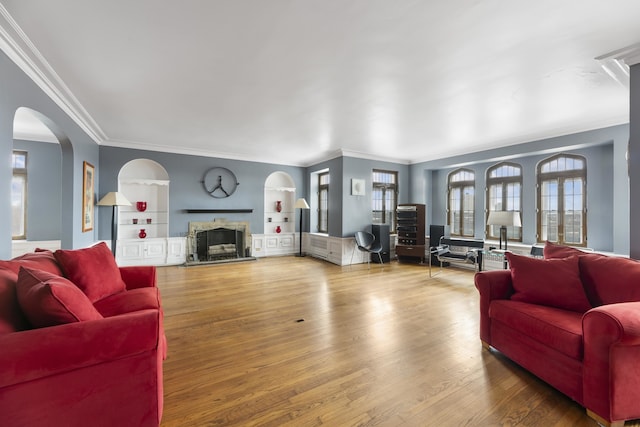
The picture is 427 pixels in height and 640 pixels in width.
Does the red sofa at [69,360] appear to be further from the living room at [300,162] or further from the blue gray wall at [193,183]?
the blue gray wall at [193,183]

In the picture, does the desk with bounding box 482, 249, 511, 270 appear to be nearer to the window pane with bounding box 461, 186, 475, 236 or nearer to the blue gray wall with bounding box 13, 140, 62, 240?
the window pane with bounding box 461, 186, 475, 236

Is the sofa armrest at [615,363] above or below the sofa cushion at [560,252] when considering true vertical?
below

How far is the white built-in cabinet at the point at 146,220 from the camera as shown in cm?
592

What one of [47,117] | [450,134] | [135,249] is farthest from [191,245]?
[450,134]

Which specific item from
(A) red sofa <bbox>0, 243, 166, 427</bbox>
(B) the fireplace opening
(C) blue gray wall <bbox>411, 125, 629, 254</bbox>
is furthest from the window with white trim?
(C) blue gray wall <bbox>411, 125, 629, 254</bbox>

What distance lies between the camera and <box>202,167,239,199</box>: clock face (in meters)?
6.66

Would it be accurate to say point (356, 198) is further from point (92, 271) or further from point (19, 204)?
point (19, 204)

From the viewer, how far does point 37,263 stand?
1.93 meters

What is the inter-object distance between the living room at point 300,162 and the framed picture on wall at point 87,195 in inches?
3.7

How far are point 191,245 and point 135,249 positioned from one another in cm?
111

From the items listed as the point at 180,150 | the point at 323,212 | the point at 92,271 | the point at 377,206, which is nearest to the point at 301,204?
the point at 323,212

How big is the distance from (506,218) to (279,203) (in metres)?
5.37

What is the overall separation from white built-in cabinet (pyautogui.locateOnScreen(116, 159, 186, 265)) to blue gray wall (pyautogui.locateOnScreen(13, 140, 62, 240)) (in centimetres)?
103

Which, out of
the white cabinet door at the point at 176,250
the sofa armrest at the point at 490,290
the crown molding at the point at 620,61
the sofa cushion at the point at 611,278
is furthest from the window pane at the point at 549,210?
the white cabinet door at the point at 176,250
